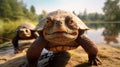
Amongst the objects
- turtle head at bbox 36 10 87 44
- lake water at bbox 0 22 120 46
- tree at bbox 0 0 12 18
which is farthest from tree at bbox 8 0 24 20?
turtle head at bbox 36 10 87 44

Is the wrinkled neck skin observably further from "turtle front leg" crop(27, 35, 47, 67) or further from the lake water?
the lake water

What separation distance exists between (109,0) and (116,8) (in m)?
5.52

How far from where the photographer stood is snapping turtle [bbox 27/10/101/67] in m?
3.88

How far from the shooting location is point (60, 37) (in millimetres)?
3834

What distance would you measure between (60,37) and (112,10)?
3337 inches

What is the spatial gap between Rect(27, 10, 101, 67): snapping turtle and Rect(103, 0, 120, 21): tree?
262ft

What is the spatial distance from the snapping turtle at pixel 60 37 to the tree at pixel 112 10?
79.7 m

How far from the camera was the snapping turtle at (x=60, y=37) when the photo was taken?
3878 mm

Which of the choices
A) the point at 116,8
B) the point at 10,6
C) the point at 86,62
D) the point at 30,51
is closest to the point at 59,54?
the point at 86,62

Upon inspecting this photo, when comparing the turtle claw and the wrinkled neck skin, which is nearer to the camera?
the wrinkled neck skin

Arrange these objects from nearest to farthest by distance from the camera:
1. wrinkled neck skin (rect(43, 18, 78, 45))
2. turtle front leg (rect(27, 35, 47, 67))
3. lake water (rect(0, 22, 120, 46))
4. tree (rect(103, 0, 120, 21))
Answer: wrinkled neck skin (rect(43, 18, 78, 45)) < turtle front leg (rect(27, 35, 47, 67)) < lake water (rect(0, 22, 120, 46)) < tree (rect(103, 0, 120, 21))

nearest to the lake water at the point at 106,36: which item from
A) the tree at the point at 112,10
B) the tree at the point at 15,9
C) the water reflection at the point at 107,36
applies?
the water reflection at the point at 107,36

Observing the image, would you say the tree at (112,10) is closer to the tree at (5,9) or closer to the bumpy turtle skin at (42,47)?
the tree at (5,9)

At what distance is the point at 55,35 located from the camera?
12.6ft
